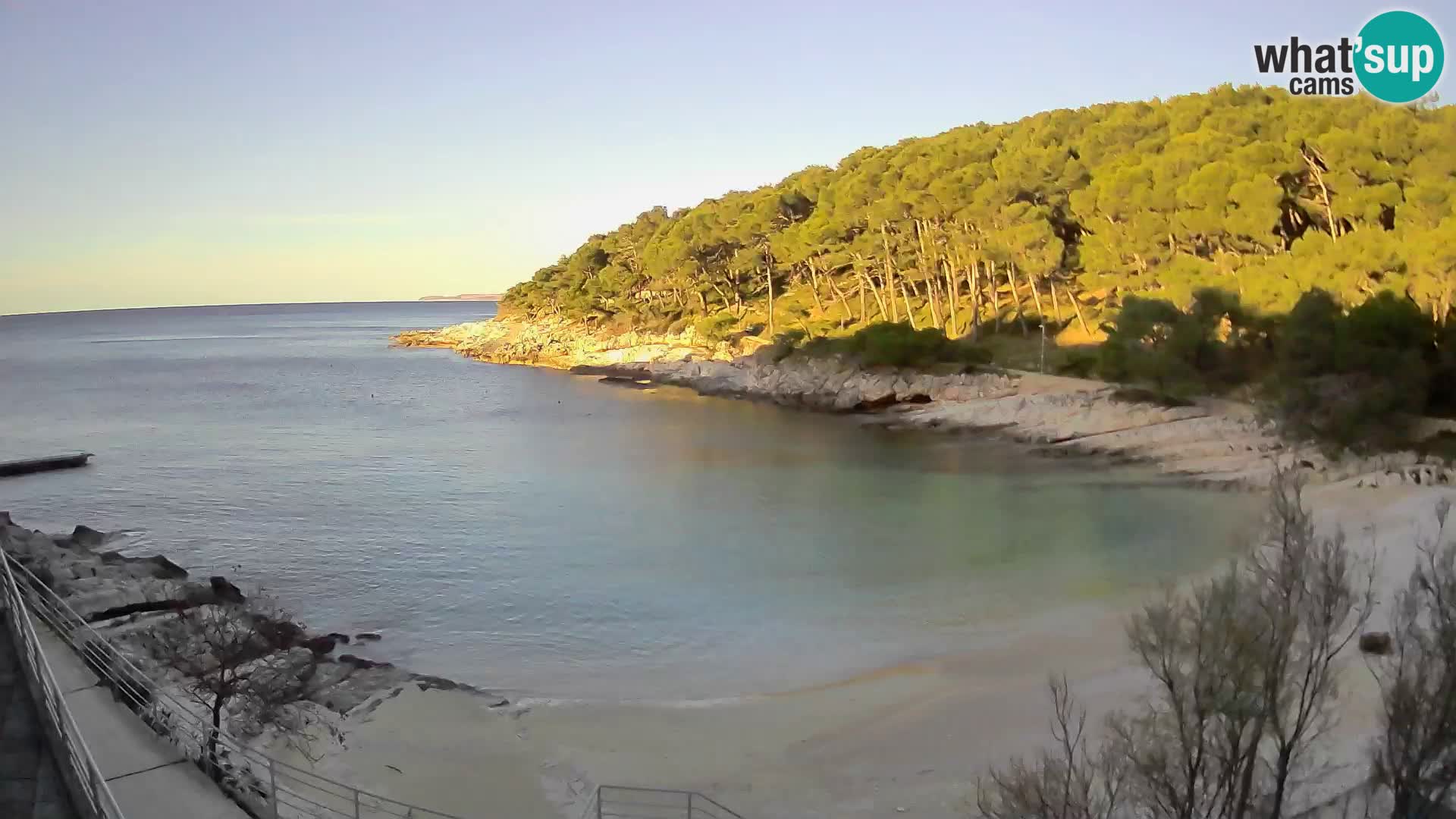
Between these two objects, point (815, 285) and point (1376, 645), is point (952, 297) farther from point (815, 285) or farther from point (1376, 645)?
point (1376, 645)

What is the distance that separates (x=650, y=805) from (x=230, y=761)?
3524 millimetres

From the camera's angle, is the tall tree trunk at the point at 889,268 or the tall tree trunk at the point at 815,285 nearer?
the tall tree trunk at the point at 889,268

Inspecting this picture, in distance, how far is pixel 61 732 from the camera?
16.9ft

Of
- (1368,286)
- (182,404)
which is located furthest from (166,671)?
(182,404)

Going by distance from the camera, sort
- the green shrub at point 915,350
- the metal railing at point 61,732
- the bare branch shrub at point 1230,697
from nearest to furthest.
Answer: the metal railing at point 61,732
the bare branch shrub at point 1230,697
the green shrub at point 915,350

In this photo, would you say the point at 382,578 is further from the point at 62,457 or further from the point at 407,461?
the point at 62,457

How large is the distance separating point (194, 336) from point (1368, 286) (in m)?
140

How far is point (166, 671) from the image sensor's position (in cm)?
1059

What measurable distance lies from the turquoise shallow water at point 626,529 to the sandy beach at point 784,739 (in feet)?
2.60

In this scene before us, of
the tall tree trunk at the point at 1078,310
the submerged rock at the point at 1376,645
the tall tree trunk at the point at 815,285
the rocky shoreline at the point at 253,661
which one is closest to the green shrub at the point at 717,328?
the tall tree trunk at the point at 815,285

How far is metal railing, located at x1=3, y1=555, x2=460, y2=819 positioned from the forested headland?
878 inches

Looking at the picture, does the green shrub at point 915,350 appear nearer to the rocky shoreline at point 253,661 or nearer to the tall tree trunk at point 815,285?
the tall tree trunk at point 815,285

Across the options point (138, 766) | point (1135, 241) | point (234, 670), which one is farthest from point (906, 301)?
point (138, 766)

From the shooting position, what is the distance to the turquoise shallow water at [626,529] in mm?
13250
